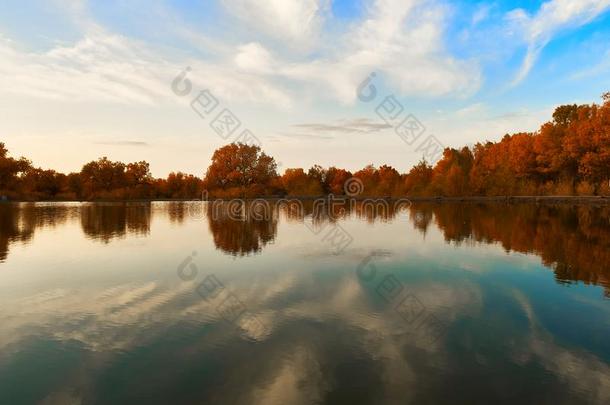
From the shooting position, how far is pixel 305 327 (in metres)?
10.1

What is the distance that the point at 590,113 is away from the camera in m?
82.3

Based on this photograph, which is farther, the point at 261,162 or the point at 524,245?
the point at 261,162

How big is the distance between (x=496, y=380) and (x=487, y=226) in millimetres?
28519

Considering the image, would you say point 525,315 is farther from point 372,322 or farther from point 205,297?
point 205,297

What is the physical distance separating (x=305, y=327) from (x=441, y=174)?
89065mm

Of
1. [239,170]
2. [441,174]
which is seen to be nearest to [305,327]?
[441,174]

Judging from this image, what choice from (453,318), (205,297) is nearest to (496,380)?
(453,318)

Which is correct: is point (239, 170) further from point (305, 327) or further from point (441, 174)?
point (305, 327)

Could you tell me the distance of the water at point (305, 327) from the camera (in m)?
7.17

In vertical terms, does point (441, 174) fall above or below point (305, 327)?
above

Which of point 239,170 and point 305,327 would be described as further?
point 239,170

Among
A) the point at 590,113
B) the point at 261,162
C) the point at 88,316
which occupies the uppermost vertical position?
the point at 590,113

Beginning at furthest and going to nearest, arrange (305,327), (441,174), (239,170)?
(239,170), (441,174), (305,327)

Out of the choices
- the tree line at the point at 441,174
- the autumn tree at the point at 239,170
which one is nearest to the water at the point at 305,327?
the tree line at the point at 441,174
